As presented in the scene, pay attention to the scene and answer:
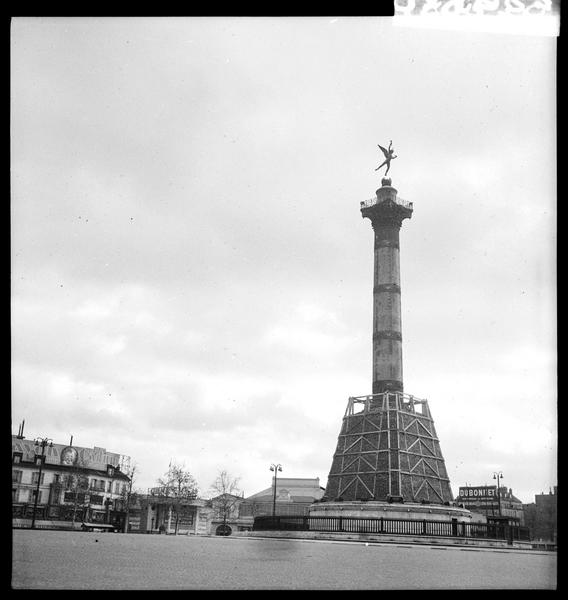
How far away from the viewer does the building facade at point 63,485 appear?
200 ft

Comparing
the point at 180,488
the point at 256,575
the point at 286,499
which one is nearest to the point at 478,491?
the point at 286,499

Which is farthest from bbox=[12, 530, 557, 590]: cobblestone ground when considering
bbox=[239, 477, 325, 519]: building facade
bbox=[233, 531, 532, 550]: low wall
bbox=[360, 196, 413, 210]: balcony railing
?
bbox=[239, 477, 325, 519]: building facade

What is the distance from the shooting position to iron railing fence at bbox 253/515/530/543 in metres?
27.9

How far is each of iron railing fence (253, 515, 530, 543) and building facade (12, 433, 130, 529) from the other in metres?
28.0

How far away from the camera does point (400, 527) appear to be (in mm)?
34750

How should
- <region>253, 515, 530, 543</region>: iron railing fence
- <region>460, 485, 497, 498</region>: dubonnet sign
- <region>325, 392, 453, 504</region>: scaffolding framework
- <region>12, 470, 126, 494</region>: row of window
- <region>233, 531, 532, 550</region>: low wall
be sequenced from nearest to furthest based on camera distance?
<region>233, 531, 532, 550</region>: low wall, <region>253, 515, 530, 543</region>: iron railing fence, <region>325, 392, 453, 504</region>: scaffolding framework, <region>12, 470, 126, 494</region>: row of window, <region>460, 485, 497, 498</region>: dubonnet sign

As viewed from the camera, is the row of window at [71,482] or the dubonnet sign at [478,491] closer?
the row of window at [71,482]

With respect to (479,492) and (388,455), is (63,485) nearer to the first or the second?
(388,455)

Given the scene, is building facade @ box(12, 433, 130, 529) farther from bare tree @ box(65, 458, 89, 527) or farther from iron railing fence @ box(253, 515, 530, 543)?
iron railing fence @ box(253, 515, 530, 543)

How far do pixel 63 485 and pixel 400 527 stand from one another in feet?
139

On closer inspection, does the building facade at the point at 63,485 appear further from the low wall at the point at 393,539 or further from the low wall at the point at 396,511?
the low wall at the point at 393,539

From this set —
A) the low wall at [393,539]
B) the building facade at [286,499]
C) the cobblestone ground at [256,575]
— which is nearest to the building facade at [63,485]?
the building facade at [286,499]

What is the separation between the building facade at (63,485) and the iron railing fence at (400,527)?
91.8 ft
